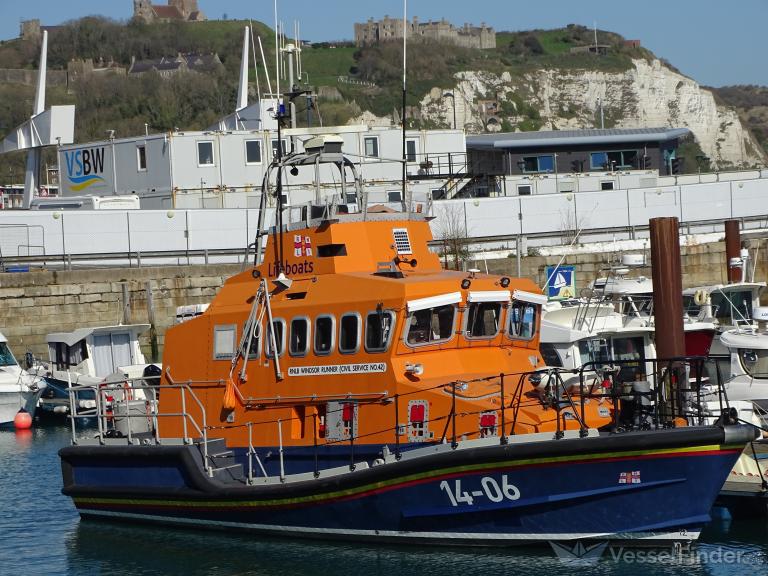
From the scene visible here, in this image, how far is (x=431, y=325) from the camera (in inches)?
576

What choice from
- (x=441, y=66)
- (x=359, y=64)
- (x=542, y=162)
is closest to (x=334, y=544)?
(x=542, y=162)

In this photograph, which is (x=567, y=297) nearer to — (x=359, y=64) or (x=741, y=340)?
(x=741, y=340)

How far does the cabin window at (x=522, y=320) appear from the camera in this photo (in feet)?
50.1

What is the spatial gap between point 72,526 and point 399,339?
611cm

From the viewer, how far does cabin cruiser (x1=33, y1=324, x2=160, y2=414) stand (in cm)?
2983

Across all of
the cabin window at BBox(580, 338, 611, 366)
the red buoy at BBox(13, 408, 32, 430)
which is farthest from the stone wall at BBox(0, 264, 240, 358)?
the cabin window at BBox(580, 338, 611, 366)

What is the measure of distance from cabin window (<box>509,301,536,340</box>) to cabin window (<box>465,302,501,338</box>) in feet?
0.75

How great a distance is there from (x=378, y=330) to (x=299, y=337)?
1261mm

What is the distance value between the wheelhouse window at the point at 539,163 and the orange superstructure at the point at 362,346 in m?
33.2

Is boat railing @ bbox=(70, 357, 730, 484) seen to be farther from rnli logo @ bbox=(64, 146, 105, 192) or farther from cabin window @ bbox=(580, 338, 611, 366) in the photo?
rnli logo @ bbox=(64, 146, 105, 192)

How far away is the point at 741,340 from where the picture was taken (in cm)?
2055

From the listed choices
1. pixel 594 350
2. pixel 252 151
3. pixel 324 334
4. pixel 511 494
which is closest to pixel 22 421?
pixel 594 350

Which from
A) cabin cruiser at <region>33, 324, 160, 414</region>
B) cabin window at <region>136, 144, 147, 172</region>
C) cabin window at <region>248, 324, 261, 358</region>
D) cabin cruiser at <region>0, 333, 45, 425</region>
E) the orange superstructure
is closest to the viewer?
the orange superstructure

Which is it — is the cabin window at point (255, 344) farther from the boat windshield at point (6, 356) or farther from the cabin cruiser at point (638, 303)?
the boat windshield at point (6, 356)
